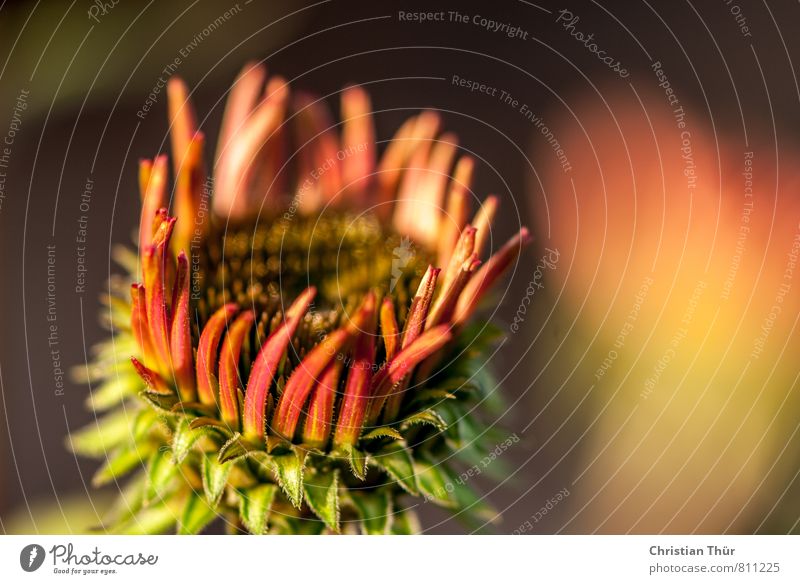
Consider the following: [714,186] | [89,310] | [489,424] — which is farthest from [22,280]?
[714,186]

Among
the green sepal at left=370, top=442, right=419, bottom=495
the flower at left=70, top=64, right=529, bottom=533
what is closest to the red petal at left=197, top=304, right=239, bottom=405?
the flower at left=70, top=64, right=529, bottom=533

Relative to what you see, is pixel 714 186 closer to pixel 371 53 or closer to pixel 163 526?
pixel 371 53

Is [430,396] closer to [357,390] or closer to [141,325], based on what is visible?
[357,390]

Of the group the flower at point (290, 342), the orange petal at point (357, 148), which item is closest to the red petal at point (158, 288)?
the flower at point (290, 342)

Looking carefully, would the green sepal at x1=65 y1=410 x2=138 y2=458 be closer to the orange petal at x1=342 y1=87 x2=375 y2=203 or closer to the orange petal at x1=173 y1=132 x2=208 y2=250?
the orange petal at x1=173 y1=132 x2=208 y2=250

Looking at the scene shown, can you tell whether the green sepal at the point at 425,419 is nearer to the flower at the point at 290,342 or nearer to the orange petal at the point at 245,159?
the flower at the point at 290,342
